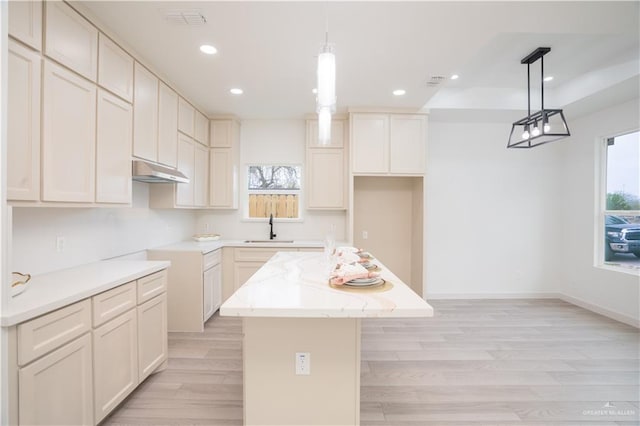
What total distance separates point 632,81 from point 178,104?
497cm

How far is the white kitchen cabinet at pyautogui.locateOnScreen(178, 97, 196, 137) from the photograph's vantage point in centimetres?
313

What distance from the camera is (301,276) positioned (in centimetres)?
170

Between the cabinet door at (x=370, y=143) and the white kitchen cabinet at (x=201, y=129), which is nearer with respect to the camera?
the white kitchen cabinet at (x=201, y=129)

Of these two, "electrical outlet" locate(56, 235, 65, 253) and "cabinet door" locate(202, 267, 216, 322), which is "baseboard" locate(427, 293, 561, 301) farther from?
"electrical outlet" locate(56, 235, 65, 253)

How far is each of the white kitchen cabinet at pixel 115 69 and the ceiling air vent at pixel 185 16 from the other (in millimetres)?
542

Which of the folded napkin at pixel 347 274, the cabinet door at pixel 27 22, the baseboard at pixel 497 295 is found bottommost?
the baseboard at pixel 497 295

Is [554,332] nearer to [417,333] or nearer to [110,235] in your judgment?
[417,333]

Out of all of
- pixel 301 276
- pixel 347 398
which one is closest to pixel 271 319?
pixel 301 276

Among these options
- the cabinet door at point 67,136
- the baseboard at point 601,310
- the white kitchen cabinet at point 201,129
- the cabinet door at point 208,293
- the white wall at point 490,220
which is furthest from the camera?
the white wall at point 490,220

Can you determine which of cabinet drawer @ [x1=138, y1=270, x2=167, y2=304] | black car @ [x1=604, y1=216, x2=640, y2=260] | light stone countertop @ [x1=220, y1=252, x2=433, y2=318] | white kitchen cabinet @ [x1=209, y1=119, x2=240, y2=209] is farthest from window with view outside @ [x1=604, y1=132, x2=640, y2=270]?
cabinet drawer @ [x1=138, y1=270, x2=167, y2=304]

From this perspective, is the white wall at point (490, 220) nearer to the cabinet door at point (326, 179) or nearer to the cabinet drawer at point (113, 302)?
the cabinet door at point (326, 179)

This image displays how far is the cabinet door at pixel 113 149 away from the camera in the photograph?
6.40ft

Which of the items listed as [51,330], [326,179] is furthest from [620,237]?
[51,330]

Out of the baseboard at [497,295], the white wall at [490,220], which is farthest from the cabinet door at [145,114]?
the baseboard at [497,295]
